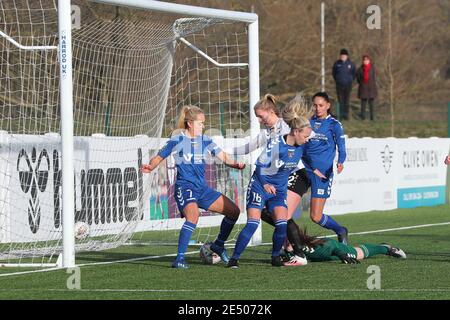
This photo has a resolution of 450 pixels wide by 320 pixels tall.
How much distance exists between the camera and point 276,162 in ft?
39.7

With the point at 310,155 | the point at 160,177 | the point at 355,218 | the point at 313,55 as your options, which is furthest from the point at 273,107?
the point at 313,55

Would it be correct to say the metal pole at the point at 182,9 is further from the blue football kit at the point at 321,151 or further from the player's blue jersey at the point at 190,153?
the blue football kit at the point at 321,151

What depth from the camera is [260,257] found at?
44.1 feet

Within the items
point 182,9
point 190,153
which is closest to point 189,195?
point 190,153

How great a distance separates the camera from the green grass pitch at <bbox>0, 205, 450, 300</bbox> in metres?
9.79

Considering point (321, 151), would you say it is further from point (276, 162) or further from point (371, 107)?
point (371, 107)

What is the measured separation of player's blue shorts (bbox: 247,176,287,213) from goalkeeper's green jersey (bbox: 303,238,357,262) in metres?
0.68

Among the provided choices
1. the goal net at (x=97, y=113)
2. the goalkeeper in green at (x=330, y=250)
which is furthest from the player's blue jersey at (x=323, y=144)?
the goal net at (x=97, y=113)

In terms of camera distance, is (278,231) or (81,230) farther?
(81,230)

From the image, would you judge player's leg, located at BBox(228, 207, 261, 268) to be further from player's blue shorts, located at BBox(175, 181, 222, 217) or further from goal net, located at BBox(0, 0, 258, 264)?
goal net, located at BBox(0, 0, 258, 264)

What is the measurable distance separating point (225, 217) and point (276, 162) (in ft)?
3.03

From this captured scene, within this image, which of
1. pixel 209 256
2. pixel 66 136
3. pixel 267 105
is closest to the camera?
pixel 66 136
